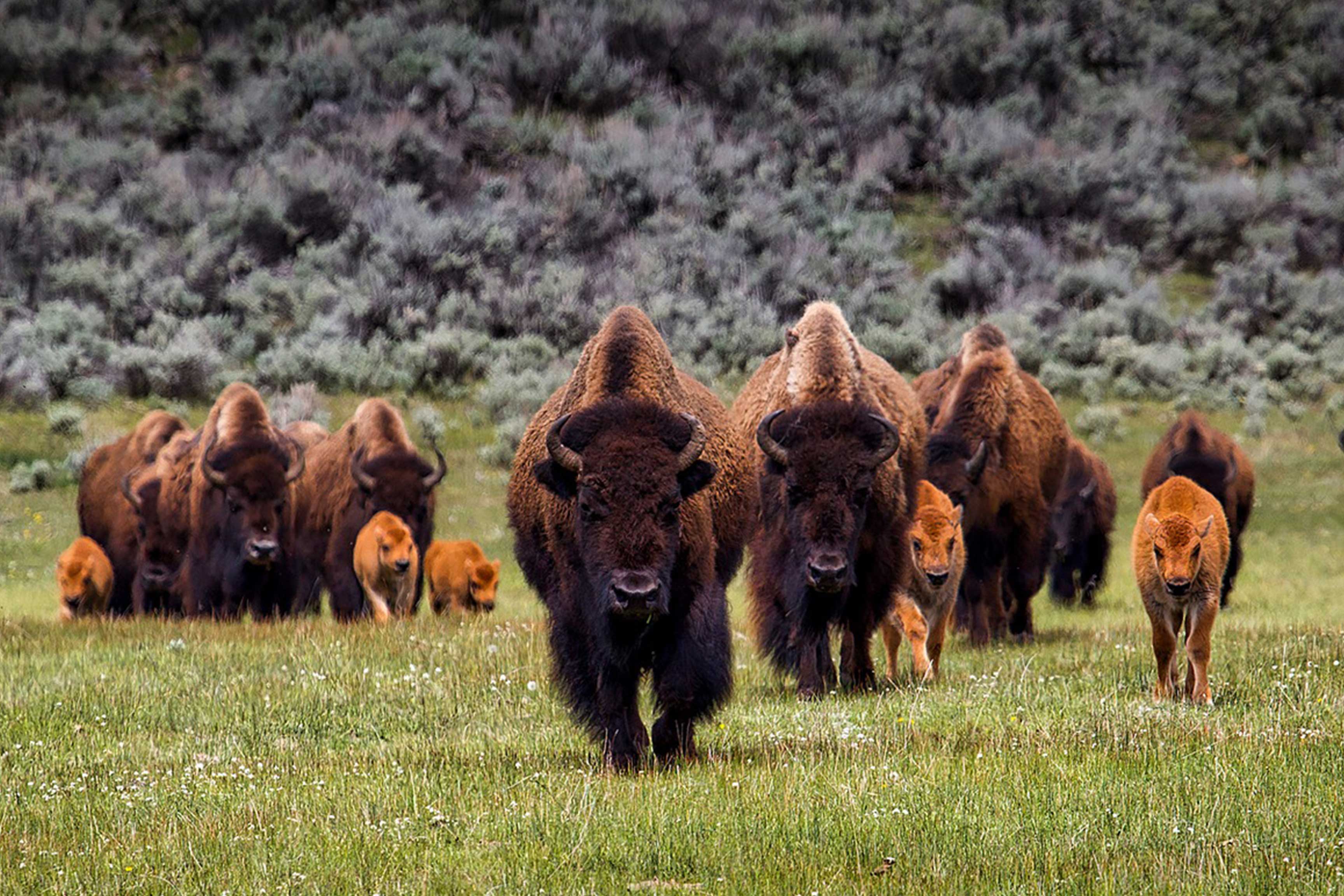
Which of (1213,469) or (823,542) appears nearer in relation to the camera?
(823,542)

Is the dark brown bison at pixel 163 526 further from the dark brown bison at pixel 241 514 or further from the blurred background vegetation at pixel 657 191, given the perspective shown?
the blurred background vegetation at pixel 657 191

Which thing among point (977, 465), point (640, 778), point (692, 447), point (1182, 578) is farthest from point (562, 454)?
point (977, 465)

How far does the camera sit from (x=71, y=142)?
39.5 meters

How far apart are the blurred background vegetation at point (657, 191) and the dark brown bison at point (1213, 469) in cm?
766

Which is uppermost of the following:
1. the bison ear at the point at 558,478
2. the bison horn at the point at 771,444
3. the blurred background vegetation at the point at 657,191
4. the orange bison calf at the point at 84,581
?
the blurred background vegetation at the point at 657,191

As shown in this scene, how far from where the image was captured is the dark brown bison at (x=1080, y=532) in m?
19.0

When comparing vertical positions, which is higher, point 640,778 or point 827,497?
point 827,497

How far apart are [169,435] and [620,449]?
41.7ft

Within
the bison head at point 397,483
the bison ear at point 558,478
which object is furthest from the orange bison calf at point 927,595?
the bison head at point 397,483

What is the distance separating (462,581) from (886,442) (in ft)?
27.0

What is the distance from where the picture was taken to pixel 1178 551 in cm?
828

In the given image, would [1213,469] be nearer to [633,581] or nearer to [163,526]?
[163,526]

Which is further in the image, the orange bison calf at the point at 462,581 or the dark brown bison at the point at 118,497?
the dark brown bison at the point at 118,497

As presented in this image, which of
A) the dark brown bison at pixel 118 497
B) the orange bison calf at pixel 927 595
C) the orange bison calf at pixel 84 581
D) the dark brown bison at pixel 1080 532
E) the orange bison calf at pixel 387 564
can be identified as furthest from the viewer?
the dark brown bison at pixel 1080 532
